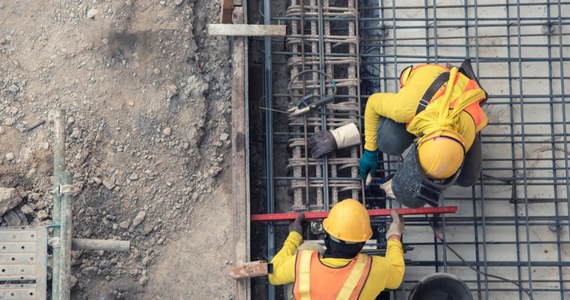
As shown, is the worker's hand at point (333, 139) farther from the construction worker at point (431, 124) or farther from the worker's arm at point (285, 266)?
the worker's arm at point (285, 266)

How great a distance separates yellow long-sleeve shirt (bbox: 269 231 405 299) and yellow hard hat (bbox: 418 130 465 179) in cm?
70

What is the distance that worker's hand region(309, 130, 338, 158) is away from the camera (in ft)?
17.6

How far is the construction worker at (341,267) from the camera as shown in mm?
4449

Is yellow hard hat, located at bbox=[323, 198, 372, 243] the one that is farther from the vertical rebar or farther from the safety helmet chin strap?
the vertical rebar

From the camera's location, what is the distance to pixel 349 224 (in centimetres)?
450

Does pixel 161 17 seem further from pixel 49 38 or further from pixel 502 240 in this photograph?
Answer: pixel 502 240

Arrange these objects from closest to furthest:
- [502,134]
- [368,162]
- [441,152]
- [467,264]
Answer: [441,152], [368,162], [467,264], [502,134]

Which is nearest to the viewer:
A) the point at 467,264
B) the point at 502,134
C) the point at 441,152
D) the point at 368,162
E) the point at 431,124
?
the point at 441,152

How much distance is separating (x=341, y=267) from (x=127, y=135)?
209 cm

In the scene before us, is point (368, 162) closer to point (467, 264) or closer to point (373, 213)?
point (373, 213)

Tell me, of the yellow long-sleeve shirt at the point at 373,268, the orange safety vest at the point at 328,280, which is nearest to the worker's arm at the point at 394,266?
the yellow long-sleeve shirt at the point at 373,268

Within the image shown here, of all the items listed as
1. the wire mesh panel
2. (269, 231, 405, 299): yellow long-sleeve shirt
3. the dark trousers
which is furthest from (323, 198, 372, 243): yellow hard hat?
the wire mesh panel

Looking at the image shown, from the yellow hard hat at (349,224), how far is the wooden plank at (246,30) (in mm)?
1622

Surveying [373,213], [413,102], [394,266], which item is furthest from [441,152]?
[373,213]
